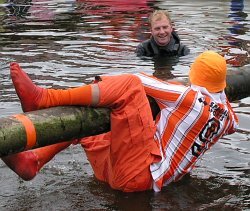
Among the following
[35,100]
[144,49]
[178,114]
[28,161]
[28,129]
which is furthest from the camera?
[144,49]

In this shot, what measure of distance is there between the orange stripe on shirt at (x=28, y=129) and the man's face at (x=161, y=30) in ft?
18.1

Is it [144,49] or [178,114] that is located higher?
[178,114]

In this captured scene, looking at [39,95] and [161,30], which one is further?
[161,30]

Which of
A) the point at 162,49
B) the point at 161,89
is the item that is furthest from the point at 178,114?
the point at 162,49

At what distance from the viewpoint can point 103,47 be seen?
1223 cm

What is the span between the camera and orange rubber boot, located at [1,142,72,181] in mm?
4812

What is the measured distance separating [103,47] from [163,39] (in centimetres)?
216

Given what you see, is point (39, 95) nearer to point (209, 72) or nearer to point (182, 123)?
point (182, 123)

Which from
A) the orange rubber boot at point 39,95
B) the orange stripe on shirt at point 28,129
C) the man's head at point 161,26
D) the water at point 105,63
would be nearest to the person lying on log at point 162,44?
the man's head at point 161,26

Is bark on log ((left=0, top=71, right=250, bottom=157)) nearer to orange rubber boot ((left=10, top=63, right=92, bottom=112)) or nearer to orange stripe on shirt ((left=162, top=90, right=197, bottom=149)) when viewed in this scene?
orange rubber boot ((left=10, top=63, right=92, bottom=112))

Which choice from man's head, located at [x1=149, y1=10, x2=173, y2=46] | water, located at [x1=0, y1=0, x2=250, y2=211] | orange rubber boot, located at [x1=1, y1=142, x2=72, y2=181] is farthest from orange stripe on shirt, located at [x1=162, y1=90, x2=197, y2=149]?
man's head, located at [x1=149, y1=10, x2=173, y2=46]

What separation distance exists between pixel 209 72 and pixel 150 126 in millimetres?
636

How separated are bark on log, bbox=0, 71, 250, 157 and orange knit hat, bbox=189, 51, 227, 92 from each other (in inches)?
16.9

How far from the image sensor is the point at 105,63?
1059cm
